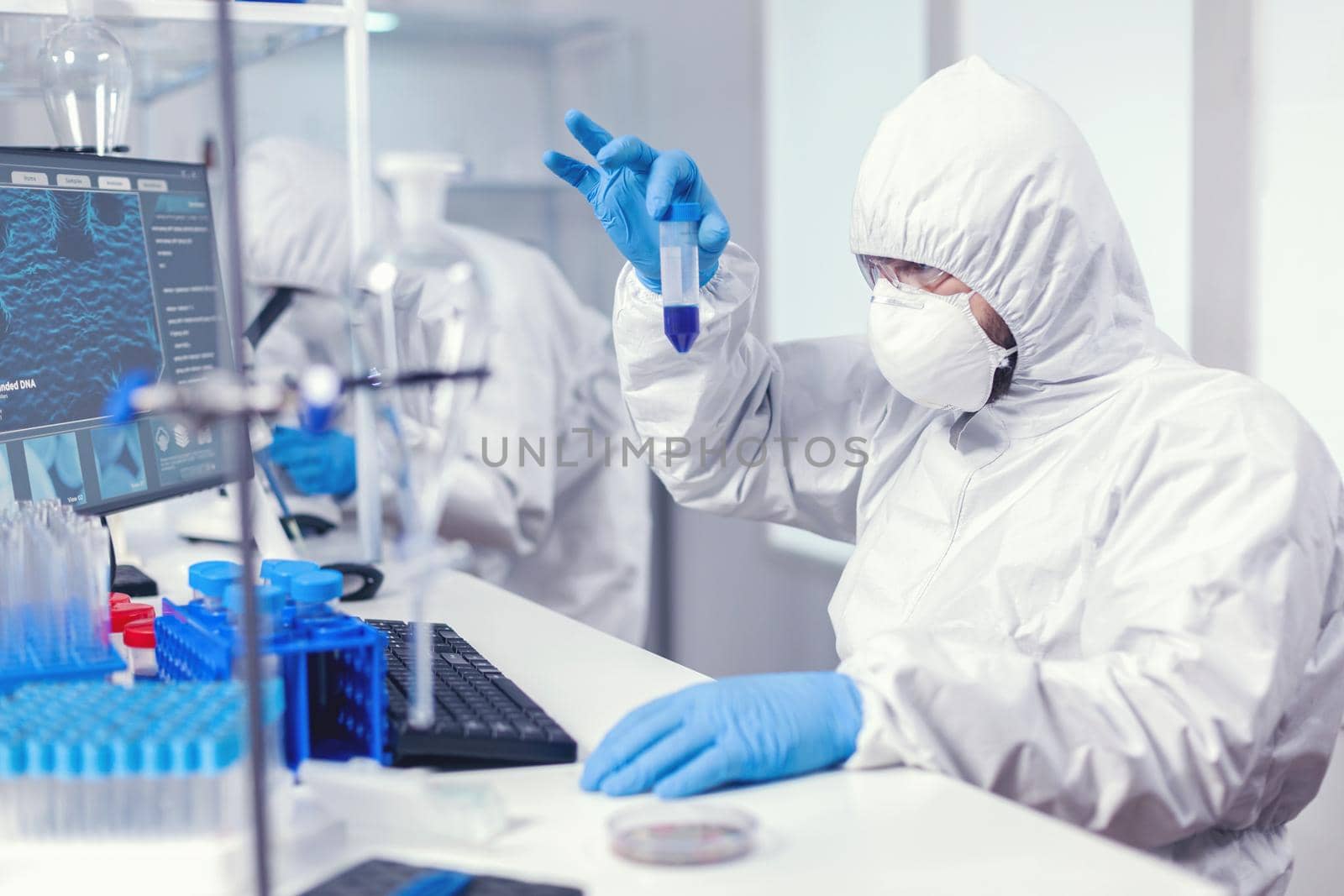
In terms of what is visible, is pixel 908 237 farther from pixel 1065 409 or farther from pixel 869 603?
pixel 869 603

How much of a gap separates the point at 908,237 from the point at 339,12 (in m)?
Result: 0.85

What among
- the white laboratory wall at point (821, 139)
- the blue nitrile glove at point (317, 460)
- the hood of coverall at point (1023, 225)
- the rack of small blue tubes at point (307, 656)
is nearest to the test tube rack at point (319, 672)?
the rack of small blue tubes at point (307, 656)

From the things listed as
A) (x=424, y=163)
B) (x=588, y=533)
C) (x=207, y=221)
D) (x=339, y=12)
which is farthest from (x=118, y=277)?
(x=588, y=533)

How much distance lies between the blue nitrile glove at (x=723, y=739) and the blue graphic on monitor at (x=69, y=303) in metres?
0.67

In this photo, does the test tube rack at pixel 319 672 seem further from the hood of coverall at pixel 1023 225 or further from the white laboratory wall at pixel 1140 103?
the white laboratory wall at pixel 1140 103

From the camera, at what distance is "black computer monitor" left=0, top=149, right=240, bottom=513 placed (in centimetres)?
122

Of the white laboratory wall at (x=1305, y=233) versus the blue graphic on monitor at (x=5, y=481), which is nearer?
the blue graphic on monitor at (x=5, y=481)

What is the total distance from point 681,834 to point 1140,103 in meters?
1.67

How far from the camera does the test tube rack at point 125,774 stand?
0.73 metres

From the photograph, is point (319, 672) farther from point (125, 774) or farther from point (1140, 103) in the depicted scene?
point (1140, 103)

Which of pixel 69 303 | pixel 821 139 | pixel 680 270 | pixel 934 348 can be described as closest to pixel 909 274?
pixel 934 348

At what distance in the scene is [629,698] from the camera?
3.67 ft

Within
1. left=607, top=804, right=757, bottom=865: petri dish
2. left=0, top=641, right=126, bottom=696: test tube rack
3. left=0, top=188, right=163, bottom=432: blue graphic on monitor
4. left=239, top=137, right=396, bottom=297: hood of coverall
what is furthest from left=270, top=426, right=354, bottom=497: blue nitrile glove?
left=607, top=804, right=757, bottom=865: petri dish

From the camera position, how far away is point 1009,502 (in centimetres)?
131
